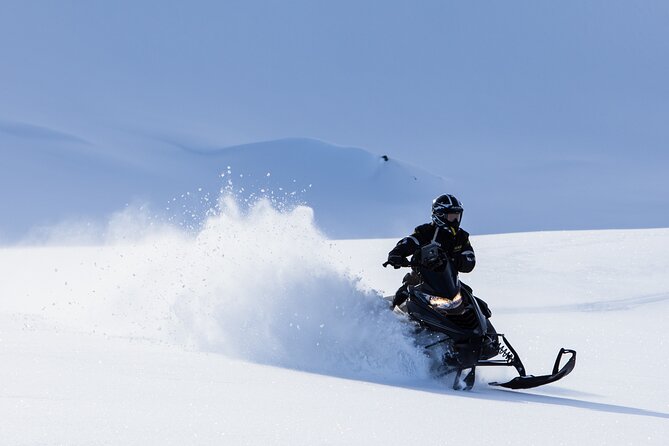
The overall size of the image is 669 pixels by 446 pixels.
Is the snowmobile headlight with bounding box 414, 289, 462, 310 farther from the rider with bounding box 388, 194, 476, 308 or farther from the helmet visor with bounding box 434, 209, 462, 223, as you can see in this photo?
the helmet visor with bounding box 434, 209, 462, 223

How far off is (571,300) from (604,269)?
2996 mm

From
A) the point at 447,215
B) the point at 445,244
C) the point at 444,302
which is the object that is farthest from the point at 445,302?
the point at 447,215

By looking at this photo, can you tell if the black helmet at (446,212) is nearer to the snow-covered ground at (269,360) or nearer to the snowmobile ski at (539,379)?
the snow-covered ground at (269,360)

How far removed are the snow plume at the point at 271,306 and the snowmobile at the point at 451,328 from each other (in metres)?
0.21

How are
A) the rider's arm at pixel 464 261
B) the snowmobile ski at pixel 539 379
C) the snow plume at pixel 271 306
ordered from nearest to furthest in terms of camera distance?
1. the snowmobile ski at pixel 539 379
2. the snow plume at pixel 271 306
3. the rider's arm at pixel 464 261

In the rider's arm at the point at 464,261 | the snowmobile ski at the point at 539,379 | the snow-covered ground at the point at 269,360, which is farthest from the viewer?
the rider's arm at the point at 464,261

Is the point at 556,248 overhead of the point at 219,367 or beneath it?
overhead

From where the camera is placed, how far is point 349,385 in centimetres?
728

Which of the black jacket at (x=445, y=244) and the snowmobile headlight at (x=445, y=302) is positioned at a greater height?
the black jacket at (x=445, y=244)

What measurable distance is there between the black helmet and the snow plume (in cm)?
109

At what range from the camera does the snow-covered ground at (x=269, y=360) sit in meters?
5.02

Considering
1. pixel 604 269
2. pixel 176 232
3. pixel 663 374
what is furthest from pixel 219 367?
pixel 604 269

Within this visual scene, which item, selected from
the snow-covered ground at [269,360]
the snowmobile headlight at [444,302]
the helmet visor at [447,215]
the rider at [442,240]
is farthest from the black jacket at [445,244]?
the snow-covered ground at [269,360]

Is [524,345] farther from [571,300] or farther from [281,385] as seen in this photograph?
[281,385]
